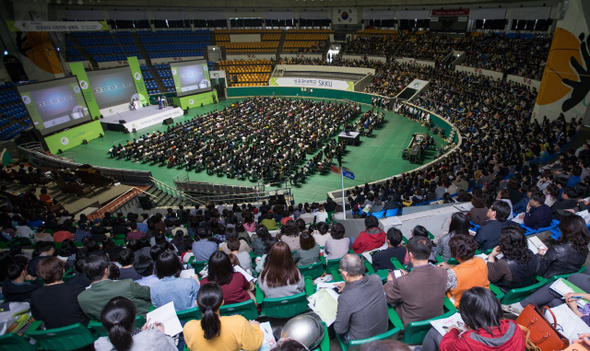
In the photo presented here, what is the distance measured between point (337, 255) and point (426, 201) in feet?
18.9

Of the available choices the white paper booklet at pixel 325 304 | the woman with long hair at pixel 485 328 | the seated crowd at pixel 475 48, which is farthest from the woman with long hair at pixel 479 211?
the seated crowd at pixel 475 48

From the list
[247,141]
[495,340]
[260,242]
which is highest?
[495,340]

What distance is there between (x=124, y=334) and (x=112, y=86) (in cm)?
2957

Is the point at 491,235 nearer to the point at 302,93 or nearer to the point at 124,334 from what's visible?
the point at 124,334

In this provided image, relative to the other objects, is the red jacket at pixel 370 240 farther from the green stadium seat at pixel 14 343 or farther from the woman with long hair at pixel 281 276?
the green stadium seat at pixel 14 343

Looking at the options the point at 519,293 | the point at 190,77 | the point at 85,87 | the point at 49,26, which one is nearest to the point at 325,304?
the point at 519,293

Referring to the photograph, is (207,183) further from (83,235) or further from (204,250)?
(204,250)

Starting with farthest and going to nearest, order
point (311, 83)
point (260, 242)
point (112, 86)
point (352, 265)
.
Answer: point (311, 83), point (112, 86), point (260, 242), point (352, 265)

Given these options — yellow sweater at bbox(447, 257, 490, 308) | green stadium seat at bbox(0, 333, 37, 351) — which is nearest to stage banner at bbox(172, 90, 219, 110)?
green stadium seat at bbox(0, 333, 37, 351)

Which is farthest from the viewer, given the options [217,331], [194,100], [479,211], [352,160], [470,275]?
[194,100]

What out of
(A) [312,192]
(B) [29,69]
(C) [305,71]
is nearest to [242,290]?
(A) [312,192]

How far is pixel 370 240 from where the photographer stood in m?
5.22

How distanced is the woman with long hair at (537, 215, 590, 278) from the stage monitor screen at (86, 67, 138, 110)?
3033 cm

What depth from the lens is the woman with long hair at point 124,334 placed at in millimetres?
2557
